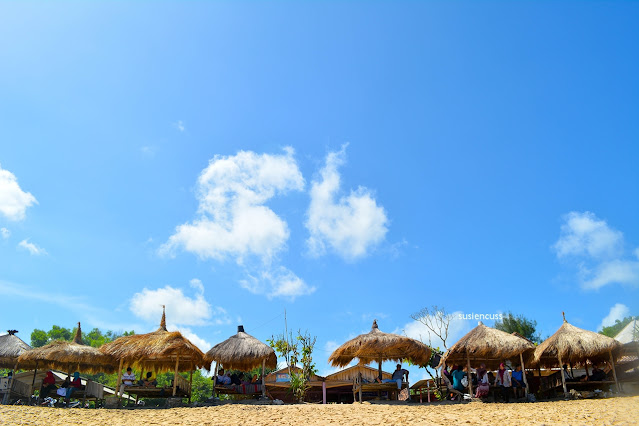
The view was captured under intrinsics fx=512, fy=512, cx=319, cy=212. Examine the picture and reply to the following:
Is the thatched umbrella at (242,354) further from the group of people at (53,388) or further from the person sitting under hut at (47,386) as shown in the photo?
the person sitting under hut at (47,386)

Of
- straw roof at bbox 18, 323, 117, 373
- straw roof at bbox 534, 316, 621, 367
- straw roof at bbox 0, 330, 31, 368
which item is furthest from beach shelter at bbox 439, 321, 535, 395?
straw roof at bbox 0, 330, 31, 368

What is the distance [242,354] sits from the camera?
1506 centimetres

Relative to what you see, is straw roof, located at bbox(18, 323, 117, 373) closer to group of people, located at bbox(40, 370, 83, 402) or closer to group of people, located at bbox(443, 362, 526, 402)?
group of people, located at bbox(40, 370, 83, 402)

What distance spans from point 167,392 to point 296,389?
3.73 meters

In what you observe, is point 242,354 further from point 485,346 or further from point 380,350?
point 485,346

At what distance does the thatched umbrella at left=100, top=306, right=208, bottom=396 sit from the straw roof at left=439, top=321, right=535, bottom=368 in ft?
24.1

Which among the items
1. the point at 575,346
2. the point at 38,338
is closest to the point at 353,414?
the point at 575,346

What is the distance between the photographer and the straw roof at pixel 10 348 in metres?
16.5

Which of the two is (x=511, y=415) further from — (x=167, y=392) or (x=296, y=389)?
(x=167, y=392)

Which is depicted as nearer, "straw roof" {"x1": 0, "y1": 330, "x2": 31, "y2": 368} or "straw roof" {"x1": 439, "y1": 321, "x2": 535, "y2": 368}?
"straw roof" {"x1": 439, "y1": 321, "x2": 535, "y2": 368}

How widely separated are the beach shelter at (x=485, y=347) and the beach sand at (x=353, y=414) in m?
1.77

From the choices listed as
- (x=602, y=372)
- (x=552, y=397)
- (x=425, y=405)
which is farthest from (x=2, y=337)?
(x=602, y=372)

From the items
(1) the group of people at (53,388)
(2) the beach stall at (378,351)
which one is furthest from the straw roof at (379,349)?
(1) the group of people at (53,388)

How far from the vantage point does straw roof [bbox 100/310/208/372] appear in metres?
14.5
